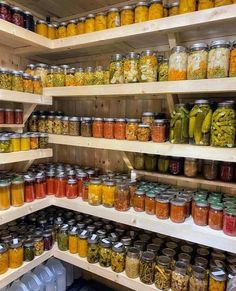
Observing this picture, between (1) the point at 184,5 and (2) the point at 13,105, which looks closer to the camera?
(1) the point at 184,5

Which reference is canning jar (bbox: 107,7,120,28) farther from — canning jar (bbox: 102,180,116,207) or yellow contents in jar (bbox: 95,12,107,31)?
canning jar (bbox: 102,180,116,207)

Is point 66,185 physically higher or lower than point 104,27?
lower

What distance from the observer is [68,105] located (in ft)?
6.16

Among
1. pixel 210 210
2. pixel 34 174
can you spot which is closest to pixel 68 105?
pixel 34 174

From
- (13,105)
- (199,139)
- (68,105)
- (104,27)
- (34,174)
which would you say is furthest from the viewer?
(68,105)

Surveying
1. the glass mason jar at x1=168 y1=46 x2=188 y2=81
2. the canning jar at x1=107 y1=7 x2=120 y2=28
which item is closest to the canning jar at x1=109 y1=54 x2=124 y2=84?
the canning jar at x1=107 y1=7 x2=120 y2=28

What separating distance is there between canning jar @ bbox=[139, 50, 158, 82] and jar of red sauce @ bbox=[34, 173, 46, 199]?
2.83 ft

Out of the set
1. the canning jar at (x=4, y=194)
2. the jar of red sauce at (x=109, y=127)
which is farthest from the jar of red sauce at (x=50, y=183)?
the jar of red sauce at (x=109, y=127)

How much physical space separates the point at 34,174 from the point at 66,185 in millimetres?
213

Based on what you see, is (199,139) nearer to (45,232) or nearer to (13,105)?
(45,232)

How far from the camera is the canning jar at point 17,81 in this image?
129cm

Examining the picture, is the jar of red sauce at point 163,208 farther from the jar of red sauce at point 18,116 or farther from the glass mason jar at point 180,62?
the jar of red sauce at point 18,116

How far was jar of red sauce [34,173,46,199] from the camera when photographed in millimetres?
1450

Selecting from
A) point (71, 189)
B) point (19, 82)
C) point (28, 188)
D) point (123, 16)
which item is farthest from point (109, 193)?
point (123, 16)
